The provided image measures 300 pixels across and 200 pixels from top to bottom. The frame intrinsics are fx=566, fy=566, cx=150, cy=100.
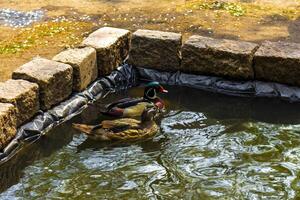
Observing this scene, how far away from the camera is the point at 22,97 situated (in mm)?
6617

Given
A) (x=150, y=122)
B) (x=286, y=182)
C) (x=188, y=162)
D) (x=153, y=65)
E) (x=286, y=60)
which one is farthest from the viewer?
(x=153, y=65)

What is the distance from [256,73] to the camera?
820 centimetres

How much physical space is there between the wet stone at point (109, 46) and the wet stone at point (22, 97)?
1.51 meters

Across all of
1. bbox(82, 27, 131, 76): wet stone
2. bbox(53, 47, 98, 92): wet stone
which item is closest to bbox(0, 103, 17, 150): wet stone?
bbox(53, 47, 98, 92): wet stone

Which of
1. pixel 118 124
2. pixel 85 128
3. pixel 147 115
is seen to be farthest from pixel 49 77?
pixel 147 115

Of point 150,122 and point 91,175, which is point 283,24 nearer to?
point 150,122

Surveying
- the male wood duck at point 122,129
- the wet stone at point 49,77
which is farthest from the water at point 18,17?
the male wood duck at point 122,129

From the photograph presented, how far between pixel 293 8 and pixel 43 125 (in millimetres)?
6232

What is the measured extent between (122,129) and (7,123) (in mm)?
1324

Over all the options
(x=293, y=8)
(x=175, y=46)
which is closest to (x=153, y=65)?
(x=175, y=46)

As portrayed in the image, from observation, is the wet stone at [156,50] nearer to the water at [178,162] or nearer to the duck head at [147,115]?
the water at [178,162]

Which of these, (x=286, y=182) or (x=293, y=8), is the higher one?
(x=293, y=8)

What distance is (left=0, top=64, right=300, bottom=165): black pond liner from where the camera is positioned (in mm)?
7113

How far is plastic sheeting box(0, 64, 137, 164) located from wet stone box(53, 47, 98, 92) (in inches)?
5.2
